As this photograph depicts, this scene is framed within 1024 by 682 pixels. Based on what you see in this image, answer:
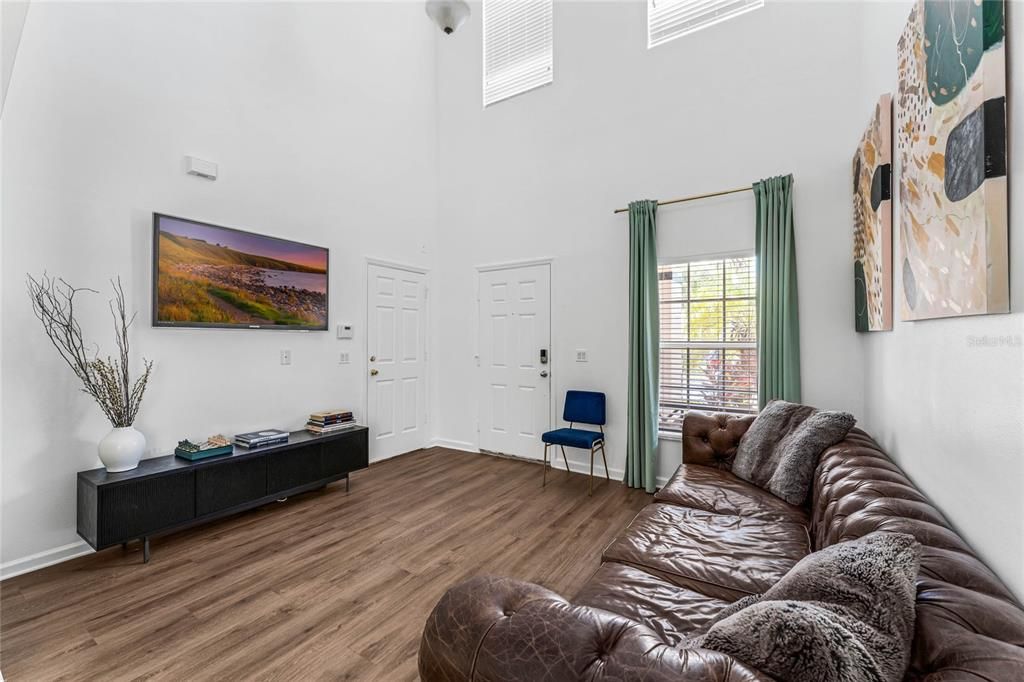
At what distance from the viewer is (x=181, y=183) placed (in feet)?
10.3

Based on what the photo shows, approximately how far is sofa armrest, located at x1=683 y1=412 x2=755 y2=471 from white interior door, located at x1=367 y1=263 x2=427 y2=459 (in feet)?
10.2

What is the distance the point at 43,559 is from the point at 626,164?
5.14 meters

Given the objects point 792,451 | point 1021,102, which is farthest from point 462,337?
point 1021,102

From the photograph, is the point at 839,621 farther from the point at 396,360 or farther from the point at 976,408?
the point at 396,360

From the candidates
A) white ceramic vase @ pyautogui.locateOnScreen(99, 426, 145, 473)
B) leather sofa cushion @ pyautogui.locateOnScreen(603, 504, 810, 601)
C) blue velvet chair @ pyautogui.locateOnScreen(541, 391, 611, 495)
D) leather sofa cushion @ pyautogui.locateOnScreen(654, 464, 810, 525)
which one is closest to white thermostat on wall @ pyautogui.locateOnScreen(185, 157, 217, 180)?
white ceramic vase @ pyautogui.locateOnScreen(99, 426, 145, 473)

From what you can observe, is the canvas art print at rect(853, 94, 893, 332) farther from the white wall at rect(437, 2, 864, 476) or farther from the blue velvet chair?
the blue velvet chair

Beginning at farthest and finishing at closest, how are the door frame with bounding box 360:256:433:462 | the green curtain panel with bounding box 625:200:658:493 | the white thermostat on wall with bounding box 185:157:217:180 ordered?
1. the door frame with bounding box 360:256:433:462
2. the green curtain panel with bounding box 625:200:658:493
3. the white thermostat on wall with bounding box 185:157:217:180

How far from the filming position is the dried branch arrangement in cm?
255

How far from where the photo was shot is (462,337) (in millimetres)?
5223

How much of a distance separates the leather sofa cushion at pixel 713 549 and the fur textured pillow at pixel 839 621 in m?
0.64

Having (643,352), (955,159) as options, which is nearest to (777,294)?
(643,352)

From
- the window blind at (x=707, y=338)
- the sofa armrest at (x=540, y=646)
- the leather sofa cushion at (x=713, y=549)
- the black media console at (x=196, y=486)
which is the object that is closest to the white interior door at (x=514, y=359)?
the window blind at (x=707, y=338)

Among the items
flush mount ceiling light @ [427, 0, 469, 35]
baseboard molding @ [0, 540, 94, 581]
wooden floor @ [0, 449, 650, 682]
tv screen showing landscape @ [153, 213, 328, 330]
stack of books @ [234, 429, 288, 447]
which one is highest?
flush mount ceiling light @ [427, 0, 469, 35]

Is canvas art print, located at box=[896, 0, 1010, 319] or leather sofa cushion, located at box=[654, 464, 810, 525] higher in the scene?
canvas art print, located at box=[896, 0, 1010, 319]
